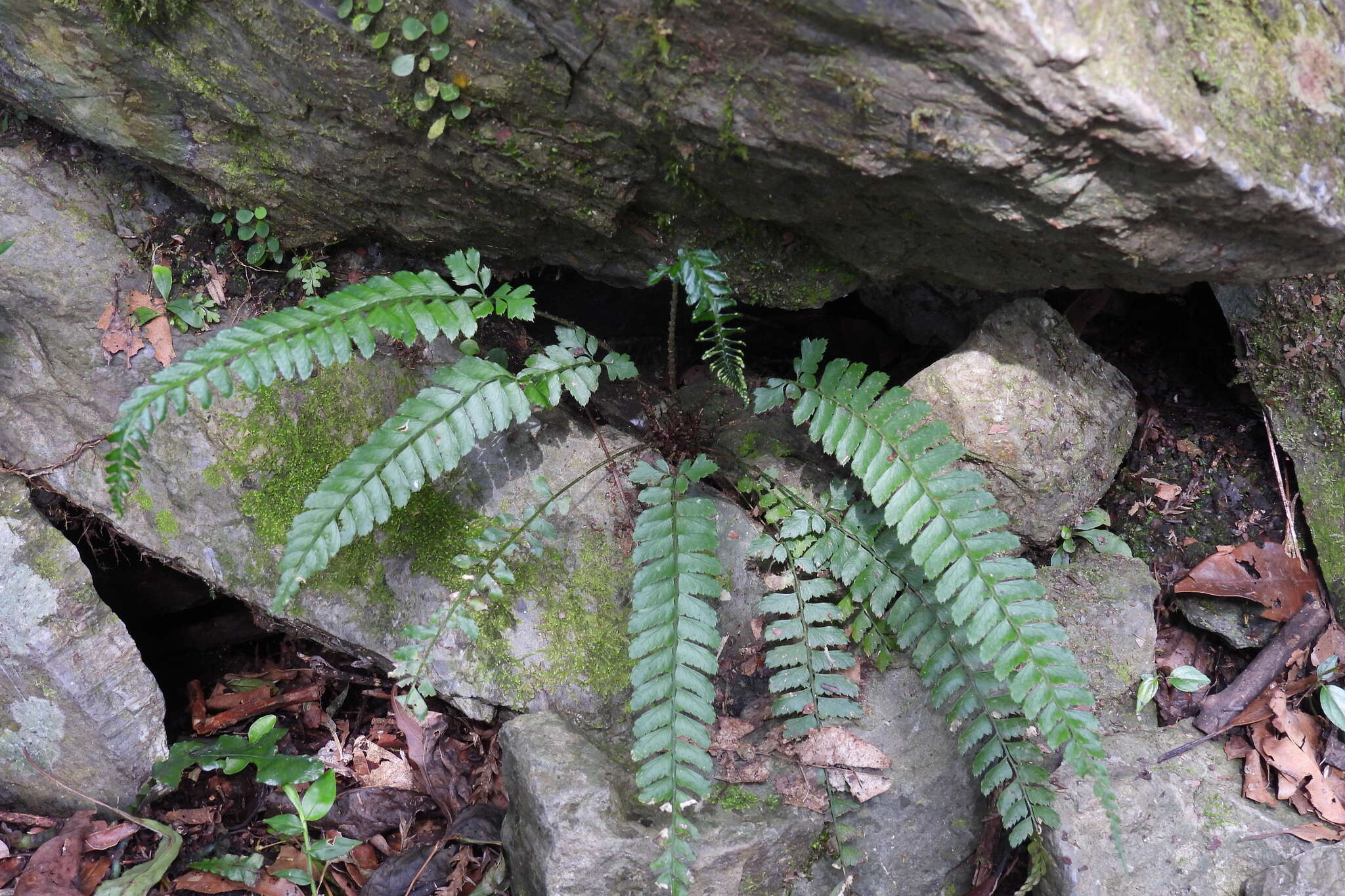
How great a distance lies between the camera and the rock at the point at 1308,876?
2.81m

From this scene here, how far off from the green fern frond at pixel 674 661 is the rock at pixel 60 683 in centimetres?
195

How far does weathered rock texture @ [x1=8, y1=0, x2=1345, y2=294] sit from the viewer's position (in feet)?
7.34

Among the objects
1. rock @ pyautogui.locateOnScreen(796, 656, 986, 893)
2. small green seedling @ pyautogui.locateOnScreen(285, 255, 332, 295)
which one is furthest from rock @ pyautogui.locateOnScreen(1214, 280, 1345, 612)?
small green seedling @ pyautogui.locateOnScreen(285, 255, 332, 295)

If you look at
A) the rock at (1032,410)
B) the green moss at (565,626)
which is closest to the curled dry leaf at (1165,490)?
the rock at (1032,410)

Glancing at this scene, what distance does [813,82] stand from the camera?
2346mm

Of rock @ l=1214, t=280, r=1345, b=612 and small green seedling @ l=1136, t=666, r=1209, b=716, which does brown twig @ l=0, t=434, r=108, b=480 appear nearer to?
small green seedling @ l=1136, t=666, r=1209, b=716

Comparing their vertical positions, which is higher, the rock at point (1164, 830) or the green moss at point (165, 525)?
the rock at point (1164, 830)

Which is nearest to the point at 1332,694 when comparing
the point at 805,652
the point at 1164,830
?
the point at 1164,830

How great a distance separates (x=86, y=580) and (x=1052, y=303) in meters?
3.98

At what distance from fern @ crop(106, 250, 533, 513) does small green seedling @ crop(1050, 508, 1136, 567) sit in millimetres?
2376

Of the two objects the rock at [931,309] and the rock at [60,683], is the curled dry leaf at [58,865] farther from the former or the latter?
the rock at [931,309]

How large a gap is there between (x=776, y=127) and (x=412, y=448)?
153cm

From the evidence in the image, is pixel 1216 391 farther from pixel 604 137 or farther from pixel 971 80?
pixel 604 137

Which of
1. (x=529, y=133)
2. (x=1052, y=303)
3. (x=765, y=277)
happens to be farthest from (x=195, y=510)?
(x=1052, y=303)
